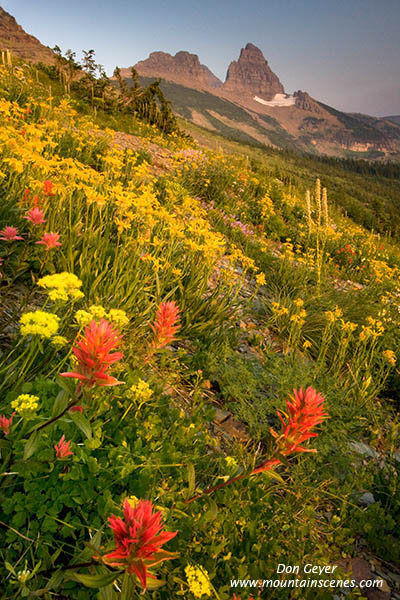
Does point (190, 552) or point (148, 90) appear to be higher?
point (148, 90)

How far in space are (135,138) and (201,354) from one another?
10.9 metres

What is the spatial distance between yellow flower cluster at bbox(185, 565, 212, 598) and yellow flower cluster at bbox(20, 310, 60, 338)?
1160mm

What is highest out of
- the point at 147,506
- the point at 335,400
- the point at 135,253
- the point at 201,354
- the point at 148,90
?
the point at 148,90

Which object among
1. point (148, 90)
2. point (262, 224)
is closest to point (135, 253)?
Result: point (262, 224)

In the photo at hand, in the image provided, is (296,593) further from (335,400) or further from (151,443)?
(335,400)

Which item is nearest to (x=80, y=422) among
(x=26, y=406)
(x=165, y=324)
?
(x=26, y=406)

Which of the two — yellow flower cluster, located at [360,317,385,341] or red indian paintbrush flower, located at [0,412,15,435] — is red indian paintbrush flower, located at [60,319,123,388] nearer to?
red indian paintbrush flower, located at [0,412,15,435]

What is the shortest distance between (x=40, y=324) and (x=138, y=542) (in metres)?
0.88

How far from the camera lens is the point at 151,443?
1817 millimetres

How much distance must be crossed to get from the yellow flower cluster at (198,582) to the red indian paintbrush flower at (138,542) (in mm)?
368

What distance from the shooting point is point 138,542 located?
1.05 m

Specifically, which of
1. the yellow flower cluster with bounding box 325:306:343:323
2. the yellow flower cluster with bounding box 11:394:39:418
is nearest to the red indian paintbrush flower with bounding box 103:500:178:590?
the yellow flower cluster with bounding box 11:394:39:418

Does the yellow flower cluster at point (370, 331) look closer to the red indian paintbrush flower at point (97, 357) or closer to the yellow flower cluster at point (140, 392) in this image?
the yellow flower cluster at point (140, 392)

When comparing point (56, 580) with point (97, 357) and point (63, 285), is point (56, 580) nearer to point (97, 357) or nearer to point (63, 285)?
point (97, 357)
